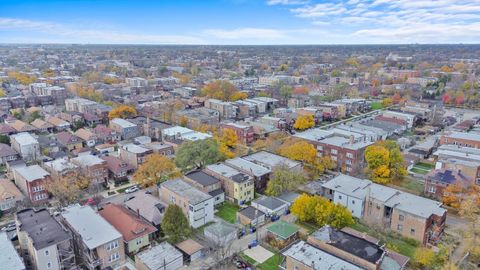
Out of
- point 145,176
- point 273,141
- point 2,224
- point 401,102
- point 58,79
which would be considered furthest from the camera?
point 58,79

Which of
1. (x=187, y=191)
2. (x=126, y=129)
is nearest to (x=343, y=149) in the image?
(x=187, y=191)

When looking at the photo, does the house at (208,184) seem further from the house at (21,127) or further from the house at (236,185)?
the house at (21,127)

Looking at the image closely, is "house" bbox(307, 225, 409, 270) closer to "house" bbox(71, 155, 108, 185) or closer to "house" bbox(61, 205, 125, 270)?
"house" bbox(61, 205, 125, 270)

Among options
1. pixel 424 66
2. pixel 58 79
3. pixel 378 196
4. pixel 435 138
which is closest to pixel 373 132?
pixel 435 138

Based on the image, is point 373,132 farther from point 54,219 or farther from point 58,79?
point 58,79

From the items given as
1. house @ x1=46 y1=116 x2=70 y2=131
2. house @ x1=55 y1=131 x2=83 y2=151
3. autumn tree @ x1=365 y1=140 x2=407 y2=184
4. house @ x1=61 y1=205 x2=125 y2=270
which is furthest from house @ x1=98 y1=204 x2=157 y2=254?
house @ x1=46 y1=116 x2=70 y2=131

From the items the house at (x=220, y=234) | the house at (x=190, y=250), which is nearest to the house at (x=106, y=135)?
the house at (x=220, y=234)
